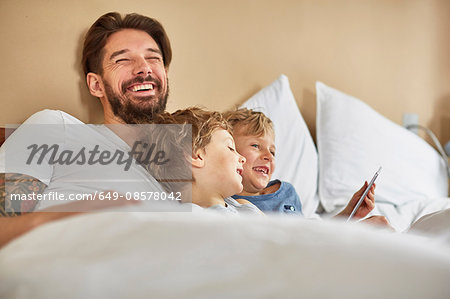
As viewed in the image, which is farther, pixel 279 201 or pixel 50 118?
pixel 279 201

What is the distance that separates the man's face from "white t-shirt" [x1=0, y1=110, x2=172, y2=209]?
0.28 ft

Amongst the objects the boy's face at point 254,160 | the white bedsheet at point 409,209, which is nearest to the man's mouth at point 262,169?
the boy's face at point 254,160

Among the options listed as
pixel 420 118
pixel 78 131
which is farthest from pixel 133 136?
pixel 420 118

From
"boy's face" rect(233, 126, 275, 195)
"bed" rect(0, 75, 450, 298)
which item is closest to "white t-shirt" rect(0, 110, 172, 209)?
"boy's face" rect(233, 126, 275, 195)

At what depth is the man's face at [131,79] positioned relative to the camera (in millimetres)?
1233

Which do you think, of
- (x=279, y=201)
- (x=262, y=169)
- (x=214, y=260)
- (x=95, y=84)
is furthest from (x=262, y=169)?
(x=214, y=260)

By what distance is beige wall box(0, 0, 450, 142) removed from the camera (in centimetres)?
127

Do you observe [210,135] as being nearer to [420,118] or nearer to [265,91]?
[265,91]

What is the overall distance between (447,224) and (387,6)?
1.72 metres

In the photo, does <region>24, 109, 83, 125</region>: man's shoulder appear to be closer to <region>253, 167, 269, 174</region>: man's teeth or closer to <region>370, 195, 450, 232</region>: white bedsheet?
<region>253, 167, 269, 174</region>: man's teeth

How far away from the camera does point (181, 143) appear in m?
1.09

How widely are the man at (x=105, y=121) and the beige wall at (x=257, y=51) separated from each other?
5 cm

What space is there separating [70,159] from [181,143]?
9.9 inches

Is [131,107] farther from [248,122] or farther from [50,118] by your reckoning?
[248,122]
